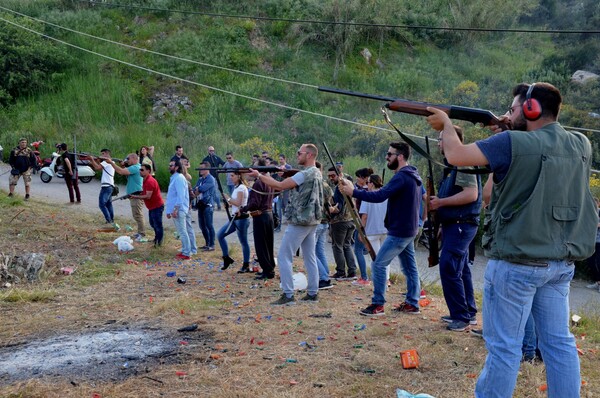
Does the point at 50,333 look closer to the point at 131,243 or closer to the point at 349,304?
the point at 349,304

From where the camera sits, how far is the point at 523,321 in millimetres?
3816

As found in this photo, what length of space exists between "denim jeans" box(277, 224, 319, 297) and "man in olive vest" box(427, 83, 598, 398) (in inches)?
164

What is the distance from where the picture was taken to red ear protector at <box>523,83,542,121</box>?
3850 mm

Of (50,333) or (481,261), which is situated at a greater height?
(50,333)

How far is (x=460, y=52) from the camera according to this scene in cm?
3653

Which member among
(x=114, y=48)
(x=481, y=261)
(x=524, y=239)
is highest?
(x=114, y=48)

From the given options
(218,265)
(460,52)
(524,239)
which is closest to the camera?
(524,239)

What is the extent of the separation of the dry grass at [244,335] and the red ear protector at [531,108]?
231cm

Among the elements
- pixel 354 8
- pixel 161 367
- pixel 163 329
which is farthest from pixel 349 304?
pixel 354 8

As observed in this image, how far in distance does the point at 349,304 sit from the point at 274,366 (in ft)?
8.94

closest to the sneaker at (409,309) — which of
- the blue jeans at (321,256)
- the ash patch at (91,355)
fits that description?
the blue jeans at (321,256)

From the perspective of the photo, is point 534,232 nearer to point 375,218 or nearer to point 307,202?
point 307,202

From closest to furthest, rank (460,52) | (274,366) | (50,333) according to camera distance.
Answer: (274,366) < (50,333) < (460,52)

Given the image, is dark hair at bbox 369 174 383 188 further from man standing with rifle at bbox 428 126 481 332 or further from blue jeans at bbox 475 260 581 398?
blue jeans at bbox 475 260 581 398
